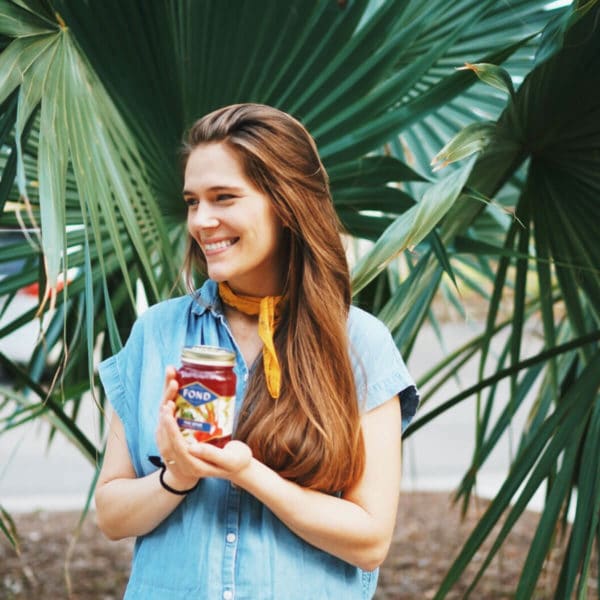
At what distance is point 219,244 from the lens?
1.38m

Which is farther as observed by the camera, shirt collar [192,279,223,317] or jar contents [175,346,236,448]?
shirt collar [192,279,223,317]

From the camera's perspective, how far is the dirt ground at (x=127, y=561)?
406 cm

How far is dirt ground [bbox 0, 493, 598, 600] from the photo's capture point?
4.06 meters

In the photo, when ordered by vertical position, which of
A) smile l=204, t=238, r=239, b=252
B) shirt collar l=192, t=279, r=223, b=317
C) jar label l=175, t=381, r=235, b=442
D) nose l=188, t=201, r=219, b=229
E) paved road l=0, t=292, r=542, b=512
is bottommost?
paved road l=0, t=292, r=542, b=512

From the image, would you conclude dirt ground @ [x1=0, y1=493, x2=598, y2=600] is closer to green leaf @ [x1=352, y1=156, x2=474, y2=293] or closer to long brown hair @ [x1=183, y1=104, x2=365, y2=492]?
green leaf @ [x1=352, y1=156, x2=474, y2=293]

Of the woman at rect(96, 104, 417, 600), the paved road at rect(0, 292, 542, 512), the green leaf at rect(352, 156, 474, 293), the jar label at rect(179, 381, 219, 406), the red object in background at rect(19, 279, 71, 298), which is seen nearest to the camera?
the jar label at rect(179, 381, 219, 406)

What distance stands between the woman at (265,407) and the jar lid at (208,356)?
0.04m

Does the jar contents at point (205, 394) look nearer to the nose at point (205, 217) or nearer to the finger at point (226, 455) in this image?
the finger at point (226, 455)

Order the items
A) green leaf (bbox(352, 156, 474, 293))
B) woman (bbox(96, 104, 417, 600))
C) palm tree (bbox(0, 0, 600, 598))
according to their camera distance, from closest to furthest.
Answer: woman (bbox(96, 104, 417, 600)) < green leaf (bbox(352, 156, 474, 293)) < palm tree (bbox(0, 0, 600, 598))

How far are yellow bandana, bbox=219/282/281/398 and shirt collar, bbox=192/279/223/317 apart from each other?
0.01m

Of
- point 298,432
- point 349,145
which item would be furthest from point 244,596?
point 349,145

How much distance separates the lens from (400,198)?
2.25 m

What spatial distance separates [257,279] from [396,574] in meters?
3.19

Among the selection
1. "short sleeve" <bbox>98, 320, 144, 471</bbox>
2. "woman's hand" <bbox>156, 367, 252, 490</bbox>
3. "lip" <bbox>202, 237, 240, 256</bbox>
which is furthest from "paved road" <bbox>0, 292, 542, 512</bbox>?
"woman's hand" <bbox>156, 367, 252, 490</bbox>
